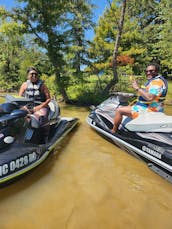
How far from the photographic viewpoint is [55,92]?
10.3 meters

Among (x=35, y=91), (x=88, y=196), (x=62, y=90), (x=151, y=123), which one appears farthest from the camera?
(x=62, y=90)

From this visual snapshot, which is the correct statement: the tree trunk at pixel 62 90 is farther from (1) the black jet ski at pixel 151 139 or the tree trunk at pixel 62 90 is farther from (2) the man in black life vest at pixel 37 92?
(1) the black jet ski at pixel 151 139

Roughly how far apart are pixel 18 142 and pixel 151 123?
1818 millimetres

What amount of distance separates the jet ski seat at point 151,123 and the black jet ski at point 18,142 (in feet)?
4.33

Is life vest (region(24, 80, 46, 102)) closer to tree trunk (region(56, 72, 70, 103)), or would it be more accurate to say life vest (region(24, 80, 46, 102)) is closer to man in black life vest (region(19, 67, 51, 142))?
man in black life vest (region(19, 67, 51, 142))

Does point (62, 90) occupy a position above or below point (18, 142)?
above

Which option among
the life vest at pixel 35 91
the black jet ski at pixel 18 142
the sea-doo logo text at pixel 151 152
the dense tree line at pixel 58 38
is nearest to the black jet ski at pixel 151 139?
→ the sea-doo logo text at pixel 151 152

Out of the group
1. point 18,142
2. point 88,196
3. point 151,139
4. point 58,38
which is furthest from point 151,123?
point 58,38

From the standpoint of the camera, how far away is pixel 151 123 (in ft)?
11.8

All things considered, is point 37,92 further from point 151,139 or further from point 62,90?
point 62,90

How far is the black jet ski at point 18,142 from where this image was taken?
2889 mm

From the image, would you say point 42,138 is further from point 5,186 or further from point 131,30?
point 131,30

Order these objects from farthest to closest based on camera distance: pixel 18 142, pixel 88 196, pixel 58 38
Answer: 1. pixel 58 38
2. pixel 18 142
3. pixel 88 196

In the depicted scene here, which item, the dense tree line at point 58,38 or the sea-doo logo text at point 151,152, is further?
the dense tree line at point 58,38
